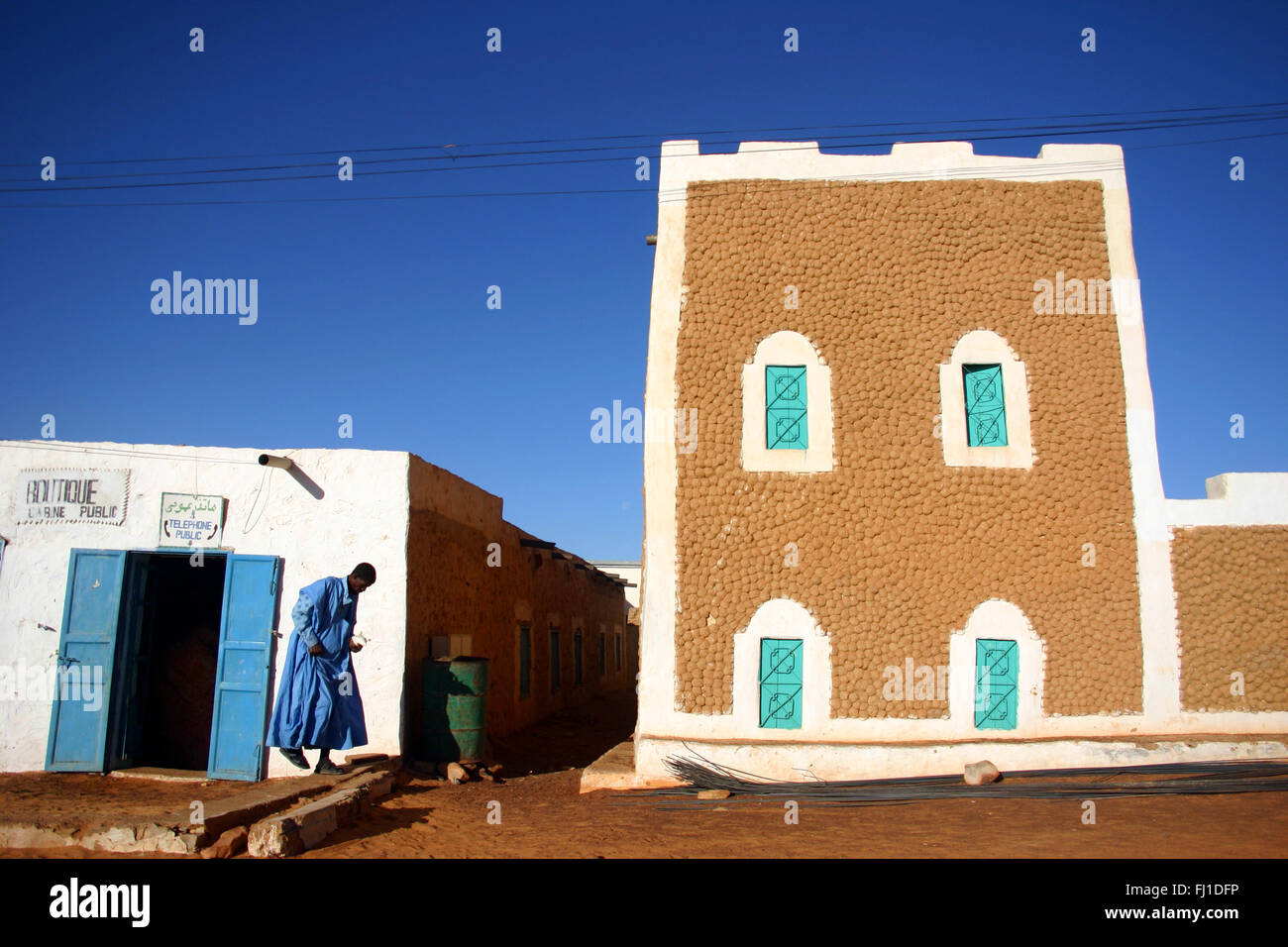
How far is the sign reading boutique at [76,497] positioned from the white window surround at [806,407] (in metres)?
7.19

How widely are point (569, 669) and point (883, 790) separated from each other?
38.0 ft

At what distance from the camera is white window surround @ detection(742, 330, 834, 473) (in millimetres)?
9883

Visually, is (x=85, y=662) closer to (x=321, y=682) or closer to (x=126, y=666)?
(x=126, y=666)

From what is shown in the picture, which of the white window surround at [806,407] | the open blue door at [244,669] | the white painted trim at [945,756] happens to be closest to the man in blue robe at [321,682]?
the open blue door at [244,669]

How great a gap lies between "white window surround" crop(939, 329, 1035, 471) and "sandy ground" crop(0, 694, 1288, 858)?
3.68m

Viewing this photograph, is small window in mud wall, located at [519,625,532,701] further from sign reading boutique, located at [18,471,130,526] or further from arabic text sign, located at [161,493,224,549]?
sign reading boutique, located at [18,471,130,526]

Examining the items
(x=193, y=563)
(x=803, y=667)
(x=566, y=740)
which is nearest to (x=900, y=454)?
(x=803, y=667)

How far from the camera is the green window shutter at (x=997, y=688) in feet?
31.0

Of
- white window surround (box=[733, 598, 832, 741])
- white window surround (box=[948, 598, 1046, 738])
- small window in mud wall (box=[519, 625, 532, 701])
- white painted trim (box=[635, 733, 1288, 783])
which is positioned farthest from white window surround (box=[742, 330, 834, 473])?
small window in mud wall (box=[519, 625, 532, 701])

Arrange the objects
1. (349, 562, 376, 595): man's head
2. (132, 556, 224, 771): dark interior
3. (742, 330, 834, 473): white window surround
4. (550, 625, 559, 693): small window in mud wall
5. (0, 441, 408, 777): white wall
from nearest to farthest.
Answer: (349, 562, 376, 595): man's head < (0, 441, 408, 777): white wall < (742, 330, 834, 473): white window surround < (132, 556, 224, 771): dark interior < (550, 625, 559, 693): small window in mud wall

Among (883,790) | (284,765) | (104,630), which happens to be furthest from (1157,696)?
(104,630)

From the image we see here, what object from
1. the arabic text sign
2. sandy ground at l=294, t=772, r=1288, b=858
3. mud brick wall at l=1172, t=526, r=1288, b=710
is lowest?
sandy ground at l=294, t=772, r=1288, b=858

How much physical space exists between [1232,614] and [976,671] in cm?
297

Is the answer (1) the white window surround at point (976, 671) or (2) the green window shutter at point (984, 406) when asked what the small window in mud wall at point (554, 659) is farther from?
(2) the green window shutter at point (984, 406)
